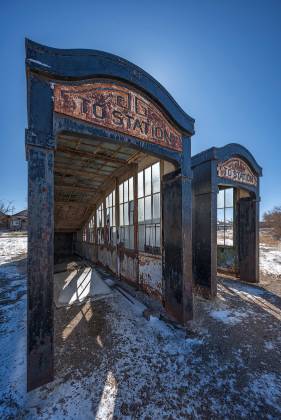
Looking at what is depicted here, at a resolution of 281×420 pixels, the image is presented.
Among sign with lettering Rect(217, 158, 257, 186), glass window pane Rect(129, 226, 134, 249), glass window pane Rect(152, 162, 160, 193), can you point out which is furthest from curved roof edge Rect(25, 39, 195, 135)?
glass window pane Rect(129, 226, 134, 249)

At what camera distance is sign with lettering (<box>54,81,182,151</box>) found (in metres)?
2.53

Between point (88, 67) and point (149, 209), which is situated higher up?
point (88, 67)

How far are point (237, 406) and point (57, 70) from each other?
4721 millimetres

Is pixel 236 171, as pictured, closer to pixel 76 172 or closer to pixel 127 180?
pixel 127 180

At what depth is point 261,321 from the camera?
3.80m

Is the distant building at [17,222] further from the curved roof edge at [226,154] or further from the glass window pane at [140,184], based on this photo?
the curved roof edge at [226,154]

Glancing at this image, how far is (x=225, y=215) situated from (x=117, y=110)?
609cm

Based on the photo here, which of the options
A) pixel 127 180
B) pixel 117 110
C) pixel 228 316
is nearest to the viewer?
pixel 117 110

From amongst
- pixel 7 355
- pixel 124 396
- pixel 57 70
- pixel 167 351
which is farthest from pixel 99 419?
pixel 57 70

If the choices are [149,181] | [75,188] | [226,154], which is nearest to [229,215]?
[226,154]

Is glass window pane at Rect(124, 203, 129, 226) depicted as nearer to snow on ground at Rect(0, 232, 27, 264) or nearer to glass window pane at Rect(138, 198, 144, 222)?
glass window pane at Rect(138, 198, 144, 222)

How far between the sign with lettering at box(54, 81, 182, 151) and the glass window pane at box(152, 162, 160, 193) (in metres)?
1.20

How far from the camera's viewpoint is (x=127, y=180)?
6359mm

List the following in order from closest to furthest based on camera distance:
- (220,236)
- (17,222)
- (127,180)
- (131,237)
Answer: (131,237) < (127,180) < (220,236) < (17,222)
